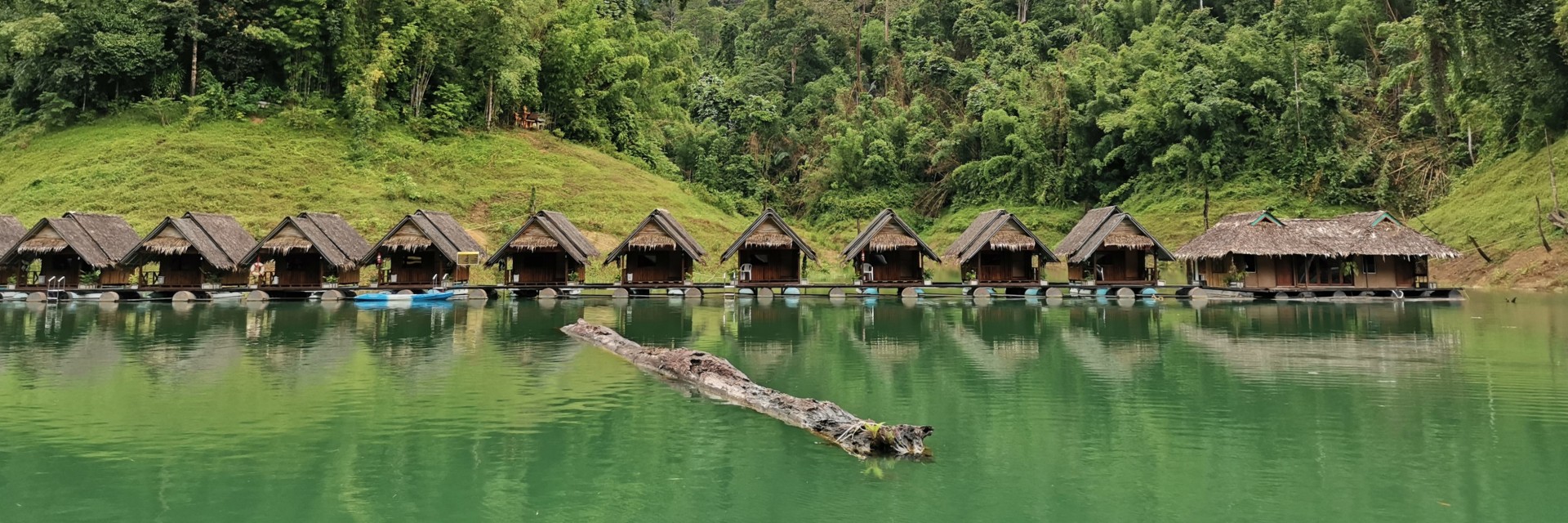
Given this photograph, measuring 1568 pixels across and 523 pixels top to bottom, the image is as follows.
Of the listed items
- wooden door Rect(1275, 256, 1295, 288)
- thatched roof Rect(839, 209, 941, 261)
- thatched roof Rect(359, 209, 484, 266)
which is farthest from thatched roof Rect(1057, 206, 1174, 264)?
thatched roof Rect(359, 209, 484, 266)

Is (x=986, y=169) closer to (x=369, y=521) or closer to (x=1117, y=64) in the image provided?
(x=1117, y=64)

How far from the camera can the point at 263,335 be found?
1936 cm

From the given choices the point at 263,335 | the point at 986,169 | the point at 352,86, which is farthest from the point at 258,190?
the point at 986,169

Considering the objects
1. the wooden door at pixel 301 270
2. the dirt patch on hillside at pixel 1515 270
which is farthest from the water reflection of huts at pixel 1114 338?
the wooden door at pixel 301 270

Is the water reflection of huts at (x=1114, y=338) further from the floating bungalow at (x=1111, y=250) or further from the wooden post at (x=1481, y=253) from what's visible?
the wooden post at (x=1481, y=253)

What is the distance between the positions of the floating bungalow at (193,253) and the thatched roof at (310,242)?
28.6 inches

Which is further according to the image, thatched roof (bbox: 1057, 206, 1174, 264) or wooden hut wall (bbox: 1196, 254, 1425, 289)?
thatched roof (bbox: 1057, 206, 1174, 264)

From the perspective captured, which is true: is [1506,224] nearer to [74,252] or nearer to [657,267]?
[657,267]

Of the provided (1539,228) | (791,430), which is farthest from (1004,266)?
(791,430)

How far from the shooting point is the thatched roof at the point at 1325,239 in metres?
28.7

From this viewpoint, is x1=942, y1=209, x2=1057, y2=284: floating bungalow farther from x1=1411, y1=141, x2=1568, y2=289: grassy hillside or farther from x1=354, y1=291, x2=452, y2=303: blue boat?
x1=354, y1=291, x2=452, y2=303: blue boat

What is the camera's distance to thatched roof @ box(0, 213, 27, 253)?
28719mm

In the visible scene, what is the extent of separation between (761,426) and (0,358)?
13774 millimetres

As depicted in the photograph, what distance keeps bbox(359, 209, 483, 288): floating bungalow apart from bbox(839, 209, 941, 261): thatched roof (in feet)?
44.0
